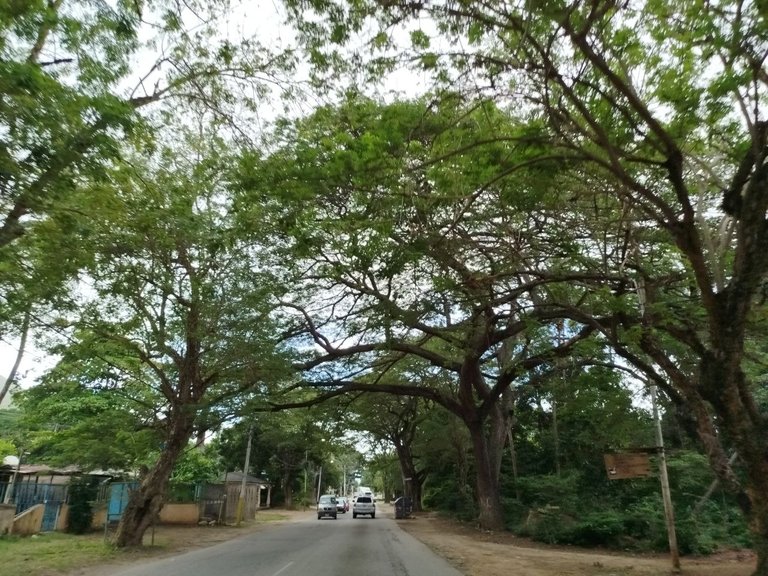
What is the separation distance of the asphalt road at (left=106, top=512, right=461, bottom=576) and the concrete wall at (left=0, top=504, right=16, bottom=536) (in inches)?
263

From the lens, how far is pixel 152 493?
53.5 ft

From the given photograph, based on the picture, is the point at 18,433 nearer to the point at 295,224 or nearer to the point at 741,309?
the point at 295,224

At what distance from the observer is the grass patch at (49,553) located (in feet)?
39.5

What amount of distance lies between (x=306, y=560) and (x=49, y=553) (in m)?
6.60

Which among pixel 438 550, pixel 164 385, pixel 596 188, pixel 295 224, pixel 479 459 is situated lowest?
pixel 438 550

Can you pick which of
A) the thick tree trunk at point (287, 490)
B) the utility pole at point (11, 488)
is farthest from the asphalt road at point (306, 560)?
the thick tree trunk at point (287, 490)

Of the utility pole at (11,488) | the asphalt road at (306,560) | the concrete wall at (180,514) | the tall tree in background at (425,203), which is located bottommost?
the asphalt road at (306,560)

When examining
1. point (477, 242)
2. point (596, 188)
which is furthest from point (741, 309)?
point (477, 242)

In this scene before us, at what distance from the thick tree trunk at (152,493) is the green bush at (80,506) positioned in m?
6.14

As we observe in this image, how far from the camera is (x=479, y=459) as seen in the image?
21.2 m

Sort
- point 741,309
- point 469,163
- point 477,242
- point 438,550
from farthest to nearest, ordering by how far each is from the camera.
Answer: point 438,550 → point 477,242 → point 469,163 → point 741,309

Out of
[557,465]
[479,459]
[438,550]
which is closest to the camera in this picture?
[438,550]

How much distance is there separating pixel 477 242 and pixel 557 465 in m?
16.4

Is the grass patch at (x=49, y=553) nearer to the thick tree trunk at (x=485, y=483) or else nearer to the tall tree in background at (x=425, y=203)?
the tall tree in background at (x=425, y=203)
